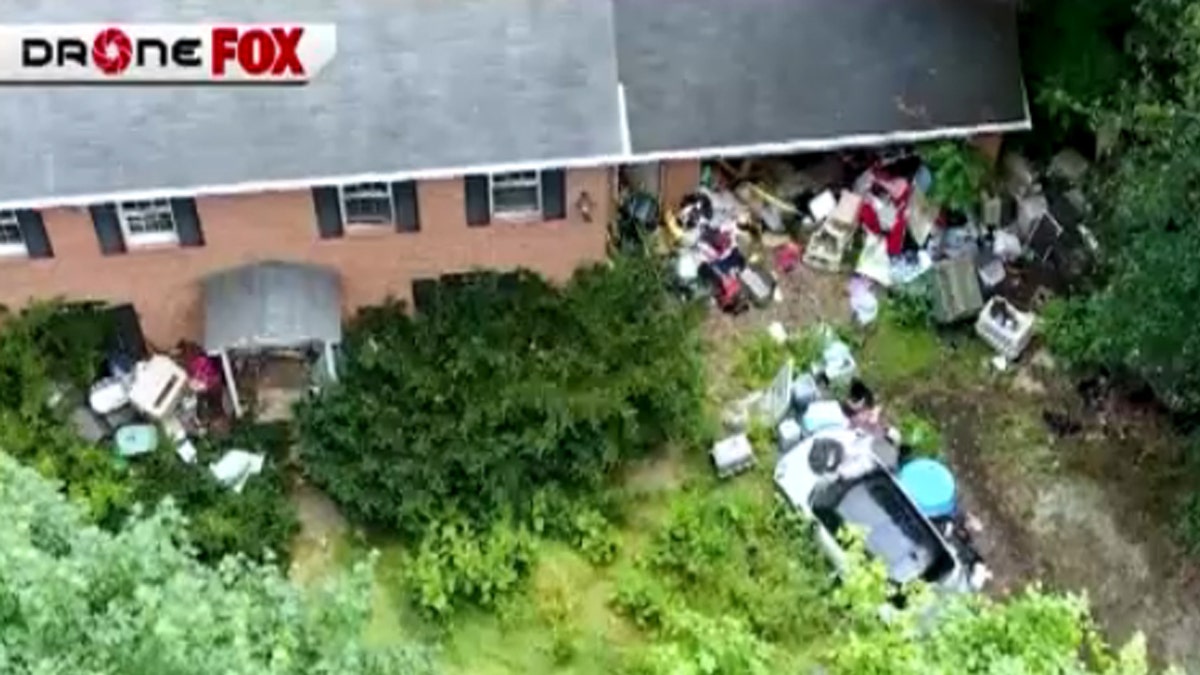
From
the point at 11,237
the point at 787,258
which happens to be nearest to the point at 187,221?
the point at 11,237

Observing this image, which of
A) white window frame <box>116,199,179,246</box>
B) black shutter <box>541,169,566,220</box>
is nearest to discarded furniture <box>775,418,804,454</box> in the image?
black shutter <box>541,169,566,220</box>

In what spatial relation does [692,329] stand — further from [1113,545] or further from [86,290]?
[86,290]

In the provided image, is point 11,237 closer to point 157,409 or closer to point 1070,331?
point 157,409

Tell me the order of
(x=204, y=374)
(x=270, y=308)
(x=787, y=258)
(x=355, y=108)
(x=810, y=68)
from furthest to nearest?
(x=787, y=258) → (x=810, y=68) → (x=204, y=374) → (x=270, y=308) → (x=355, y=108)

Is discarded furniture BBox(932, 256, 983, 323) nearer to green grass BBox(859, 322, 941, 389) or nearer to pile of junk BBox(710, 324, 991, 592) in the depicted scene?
green grass BBox(859, 322, 941, 389)

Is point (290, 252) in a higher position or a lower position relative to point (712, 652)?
higher

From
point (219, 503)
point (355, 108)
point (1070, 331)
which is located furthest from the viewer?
point (1070, 331)

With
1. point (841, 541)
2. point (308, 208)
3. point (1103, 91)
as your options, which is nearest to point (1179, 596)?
point (841, 541)
